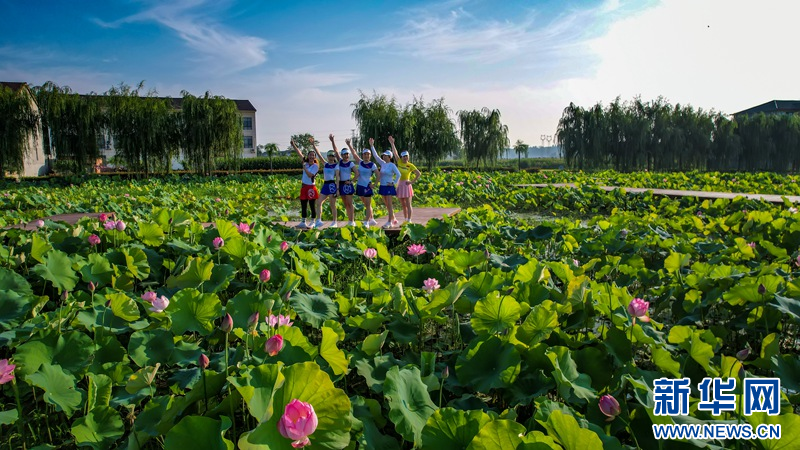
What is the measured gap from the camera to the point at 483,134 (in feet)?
75.2

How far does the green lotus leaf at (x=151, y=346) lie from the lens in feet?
5.29

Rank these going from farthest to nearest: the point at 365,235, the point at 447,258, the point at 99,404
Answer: the point at 365,235 < the point at 447,258 < the point at 99,404

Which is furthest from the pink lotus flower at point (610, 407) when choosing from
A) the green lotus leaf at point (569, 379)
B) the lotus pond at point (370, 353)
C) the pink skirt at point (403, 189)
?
the pink skirt at point (403, 189)

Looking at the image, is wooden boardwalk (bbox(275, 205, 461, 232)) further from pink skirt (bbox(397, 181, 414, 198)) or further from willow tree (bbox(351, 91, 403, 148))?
willow tree (bbox(351, 91, 403, 148))

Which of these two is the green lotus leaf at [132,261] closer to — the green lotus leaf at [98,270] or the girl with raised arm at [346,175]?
the green lotus leaf at [98,270]

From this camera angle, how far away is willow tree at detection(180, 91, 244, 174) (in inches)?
690

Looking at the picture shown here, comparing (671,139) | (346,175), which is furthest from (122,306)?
(671,139)

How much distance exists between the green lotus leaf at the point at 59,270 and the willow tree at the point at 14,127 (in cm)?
1591

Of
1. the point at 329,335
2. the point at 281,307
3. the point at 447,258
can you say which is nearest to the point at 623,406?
the point at 329,335

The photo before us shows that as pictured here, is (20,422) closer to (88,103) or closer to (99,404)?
(99,404)

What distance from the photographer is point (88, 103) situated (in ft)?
52.1

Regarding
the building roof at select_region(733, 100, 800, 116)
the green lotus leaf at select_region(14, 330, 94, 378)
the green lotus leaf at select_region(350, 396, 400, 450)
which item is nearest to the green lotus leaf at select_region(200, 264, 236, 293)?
the green lotus leaf at select_region(14, 330, 94, 378)

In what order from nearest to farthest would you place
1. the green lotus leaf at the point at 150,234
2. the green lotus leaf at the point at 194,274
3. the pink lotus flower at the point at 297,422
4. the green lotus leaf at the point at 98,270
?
the pink lotus flower at the point at 297,422, the green lotus leaf at the point at 194,274, the green lotus leaf at the point at 98,270, the green lotus leaf at the point at 150,234

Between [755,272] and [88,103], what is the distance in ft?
59.6
